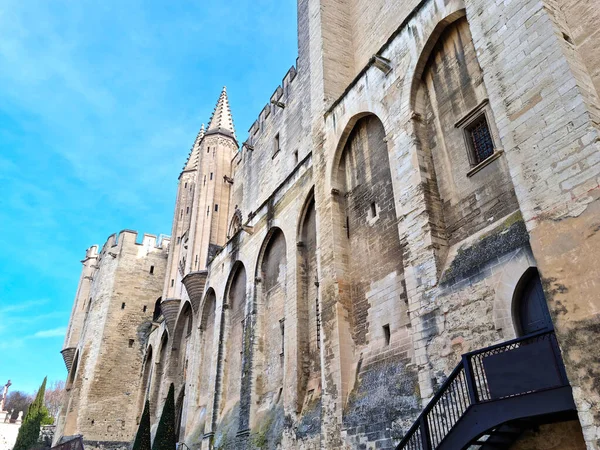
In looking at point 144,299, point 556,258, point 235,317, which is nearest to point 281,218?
point 235,317

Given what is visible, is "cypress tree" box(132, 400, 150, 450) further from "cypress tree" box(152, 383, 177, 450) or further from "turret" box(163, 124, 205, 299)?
"turret" box(163, 124, 205, 299)

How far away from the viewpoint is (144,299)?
33.3 metres

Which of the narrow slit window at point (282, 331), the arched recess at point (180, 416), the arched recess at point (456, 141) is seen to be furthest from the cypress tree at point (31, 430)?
the arched recess at point (456, 141)

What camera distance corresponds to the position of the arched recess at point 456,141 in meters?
7.86

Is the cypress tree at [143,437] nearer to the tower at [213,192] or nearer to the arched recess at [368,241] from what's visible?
the tower at [213,192]

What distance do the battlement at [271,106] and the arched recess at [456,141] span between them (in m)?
11.3

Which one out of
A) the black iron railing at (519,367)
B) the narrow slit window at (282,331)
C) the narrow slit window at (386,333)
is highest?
the narrow slit window at (282,331)

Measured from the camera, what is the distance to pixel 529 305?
6574 millimetres

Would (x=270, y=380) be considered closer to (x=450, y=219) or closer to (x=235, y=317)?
(x=235, y=317)

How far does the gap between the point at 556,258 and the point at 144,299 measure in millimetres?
31307

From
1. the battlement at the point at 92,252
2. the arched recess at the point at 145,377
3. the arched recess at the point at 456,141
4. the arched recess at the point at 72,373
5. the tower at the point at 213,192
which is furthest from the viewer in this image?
the battlement at the point at 92,252

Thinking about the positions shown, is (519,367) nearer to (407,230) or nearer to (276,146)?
(407,230)

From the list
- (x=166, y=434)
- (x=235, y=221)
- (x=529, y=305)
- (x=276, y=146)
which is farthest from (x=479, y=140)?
(x=235, y=221)

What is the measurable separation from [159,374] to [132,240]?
11781 mm
